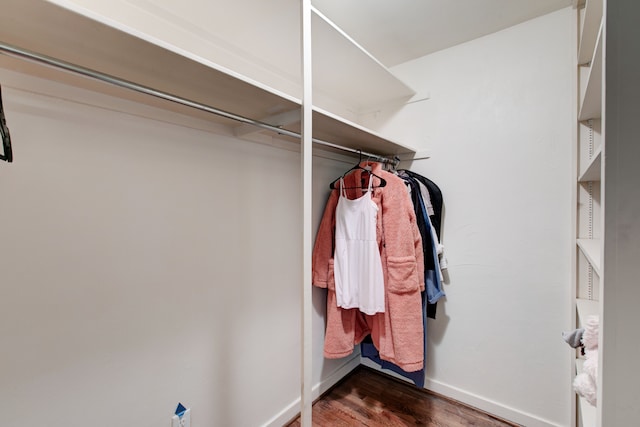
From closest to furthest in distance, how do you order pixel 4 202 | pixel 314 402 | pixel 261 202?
1. pixel 4 202
2. pixel 261 202
3. pixel 314 402

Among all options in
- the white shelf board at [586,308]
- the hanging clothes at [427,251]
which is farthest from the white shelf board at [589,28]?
the white shelf board at [586,308]

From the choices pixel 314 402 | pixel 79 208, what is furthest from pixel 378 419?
pixel 79 208

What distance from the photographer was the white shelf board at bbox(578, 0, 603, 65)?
102 cm

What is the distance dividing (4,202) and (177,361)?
0.81 meters

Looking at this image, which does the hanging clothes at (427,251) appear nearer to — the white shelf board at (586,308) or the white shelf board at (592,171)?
the white shelf board at (586,308)

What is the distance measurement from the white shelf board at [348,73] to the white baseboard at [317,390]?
1940 mm

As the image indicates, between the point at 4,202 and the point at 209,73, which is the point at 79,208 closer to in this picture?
the point at 4,202

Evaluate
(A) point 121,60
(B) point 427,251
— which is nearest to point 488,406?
(B) point 427,251

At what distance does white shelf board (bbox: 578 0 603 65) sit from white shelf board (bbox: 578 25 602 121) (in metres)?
0.22

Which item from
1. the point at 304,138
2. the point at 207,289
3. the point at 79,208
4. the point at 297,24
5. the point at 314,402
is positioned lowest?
the point at 314,402

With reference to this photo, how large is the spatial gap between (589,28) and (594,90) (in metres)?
0.40

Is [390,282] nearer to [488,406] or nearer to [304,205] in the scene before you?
[304,205]

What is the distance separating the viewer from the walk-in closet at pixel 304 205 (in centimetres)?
73

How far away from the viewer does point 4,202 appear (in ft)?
2.48
